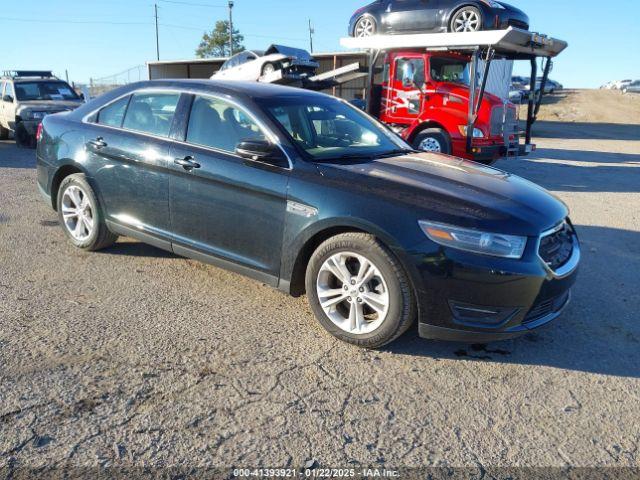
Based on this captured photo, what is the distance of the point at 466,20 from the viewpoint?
10375mm

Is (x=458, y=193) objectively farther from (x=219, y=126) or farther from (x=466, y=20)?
(x=466, y=20)

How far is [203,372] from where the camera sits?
3084 millimetres

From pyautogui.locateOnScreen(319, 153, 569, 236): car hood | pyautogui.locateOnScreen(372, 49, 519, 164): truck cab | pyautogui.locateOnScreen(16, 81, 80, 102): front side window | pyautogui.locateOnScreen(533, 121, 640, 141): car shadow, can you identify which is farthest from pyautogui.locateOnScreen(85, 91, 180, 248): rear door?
pyautogui.locateOnScreen(533, 121, 640, 141): car shadow

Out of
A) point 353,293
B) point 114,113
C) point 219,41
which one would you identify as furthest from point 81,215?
point 219,41

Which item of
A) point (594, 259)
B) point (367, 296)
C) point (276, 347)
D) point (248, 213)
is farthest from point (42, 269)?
point (594, 259)

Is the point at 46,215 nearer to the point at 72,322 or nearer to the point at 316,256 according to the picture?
the point at 72,322

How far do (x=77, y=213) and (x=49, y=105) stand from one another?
9.51m

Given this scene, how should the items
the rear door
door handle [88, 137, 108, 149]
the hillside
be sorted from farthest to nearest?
the hillside → door handle [88, 137, 108, 149] → the rear door

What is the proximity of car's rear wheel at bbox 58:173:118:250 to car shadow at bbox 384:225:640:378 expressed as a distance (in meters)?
2.89

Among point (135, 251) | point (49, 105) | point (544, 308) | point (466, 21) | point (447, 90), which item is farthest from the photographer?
point (49, 105)

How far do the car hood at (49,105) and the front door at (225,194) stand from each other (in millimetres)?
10305

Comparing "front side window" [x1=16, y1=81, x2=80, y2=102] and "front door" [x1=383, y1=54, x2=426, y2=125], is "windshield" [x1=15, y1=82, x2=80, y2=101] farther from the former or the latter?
"front door" [x1=383, y1=54, x2=426, y2=125]

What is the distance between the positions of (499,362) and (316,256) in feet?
4.28

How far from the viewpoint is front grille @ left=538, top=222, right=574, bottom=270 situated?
3309mm
